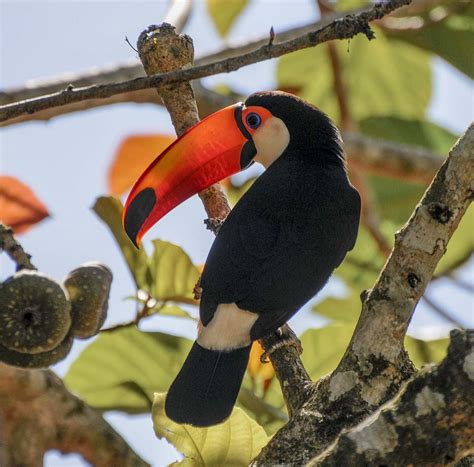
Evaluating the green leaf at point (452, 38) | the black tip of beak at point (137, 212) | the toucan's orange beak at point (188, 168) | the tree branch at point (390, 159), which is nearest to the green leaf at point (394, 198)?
the tree branch at point (390, 159)

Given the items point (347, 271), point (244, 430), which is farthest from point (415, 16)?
point (244, 430)

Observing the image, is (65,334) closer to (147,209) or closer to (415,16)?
(147,209)

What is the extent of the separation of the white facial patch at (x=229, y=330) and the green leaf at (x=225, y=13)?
2.38 metres

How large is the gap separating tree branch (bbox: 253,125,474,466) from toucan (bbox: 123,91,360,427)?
1.17 feet

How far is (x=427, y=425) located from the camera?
5.73ft

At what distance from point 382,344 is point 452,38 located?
8.18ft

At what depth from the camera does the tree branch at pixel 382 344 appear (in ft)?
7.41

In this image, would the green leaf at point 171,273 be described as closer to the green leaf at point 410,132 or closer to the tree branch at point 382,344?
the tree branch at point 382,344

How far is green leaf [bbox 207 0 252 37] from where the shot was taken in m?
4.94

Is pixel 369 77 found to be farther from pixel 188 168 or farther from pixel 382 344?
pixel 382 344

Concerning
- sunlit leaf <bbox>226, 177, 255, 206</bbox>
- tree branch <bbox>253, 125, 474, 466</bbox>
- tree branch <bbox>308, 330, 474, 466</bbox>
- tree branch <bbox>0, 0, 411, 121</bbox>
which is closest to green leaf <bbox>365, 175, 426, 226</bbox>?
sunlit leaf <bbox>226, 177, 255, 206</bbox>

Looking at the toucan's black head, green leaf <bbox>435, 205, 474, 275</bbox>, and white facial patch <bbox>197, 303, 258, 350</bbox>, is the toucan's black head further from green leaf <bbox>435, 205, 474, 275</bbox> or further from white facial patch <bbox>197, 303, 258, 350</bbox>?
green leaf <bbox>435, 205, 474, 275</bbox>

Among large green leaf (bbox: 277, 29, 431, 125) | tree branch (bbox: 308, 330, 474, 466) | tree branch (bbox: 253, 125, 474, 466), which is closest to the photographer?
tree branch (bbox: 308, 330, 474, 466)

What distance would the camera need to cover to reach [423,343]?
3479 millimetres
